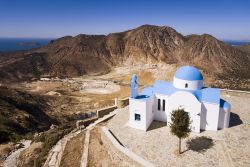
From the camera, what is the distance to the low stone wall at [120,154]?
47.6 ft

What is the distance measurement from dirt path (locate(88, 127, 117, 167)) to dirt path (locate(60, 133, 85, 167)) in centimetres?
99

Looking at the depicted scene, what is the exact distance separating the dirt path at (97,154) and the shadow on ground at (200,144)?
616 cm

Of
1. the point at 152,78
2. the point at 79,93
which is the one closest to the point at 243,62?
the point at 152,78

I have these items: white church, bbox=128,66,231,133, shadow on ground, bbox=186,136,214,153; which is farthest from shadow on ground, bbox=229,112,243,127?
shadow on ground, bbox=186,136,214,153

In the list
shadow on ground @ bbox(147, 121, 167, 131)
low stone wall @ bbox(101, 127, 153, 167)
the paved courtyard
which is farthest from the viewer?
shadow on ground @ bbox(147, 121, 167, 131)

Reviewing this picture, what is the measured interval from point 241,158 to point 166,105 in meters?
7.32

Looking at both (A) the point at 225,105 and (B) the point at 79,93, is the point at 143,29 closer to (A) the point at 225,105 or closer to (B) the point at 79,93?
(B) the point at 79,93

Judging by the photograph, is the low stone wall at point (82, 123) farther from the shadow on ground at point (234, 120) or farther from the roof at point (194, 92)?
the shadow on ground at point (234, 120)

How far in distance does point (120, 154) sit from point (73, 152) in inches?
204

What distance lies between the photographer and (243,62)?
69.5 m

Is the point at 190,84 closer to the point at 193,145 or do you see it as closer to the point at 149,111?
the point at 149,111

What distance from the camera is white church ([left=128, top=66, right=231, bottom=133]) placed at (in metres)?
18.2

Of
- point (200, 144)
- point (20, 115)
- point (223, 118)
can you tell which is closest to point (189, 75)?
point (223, 118)

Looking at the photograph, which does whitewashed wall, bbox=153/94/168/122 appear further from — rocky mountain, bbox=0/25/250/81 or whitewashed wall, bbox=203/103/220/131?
rocky mountain, bbox=0/25/250/81
